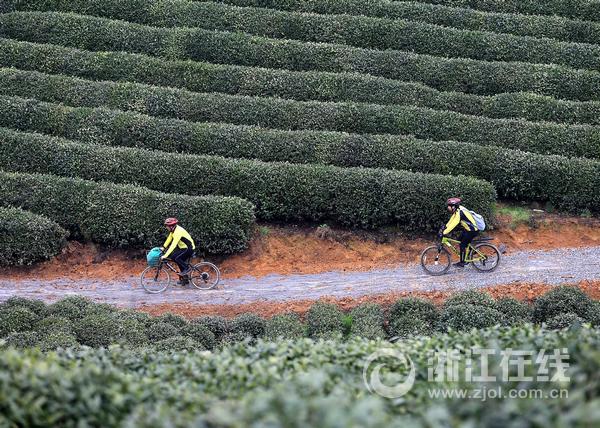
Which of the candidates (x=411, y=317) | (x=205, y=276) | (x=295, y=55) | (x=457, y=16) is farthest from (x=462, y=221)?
(x=457, y=16)

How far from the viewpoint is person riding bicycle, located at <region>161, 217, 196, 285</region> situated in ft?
65.1

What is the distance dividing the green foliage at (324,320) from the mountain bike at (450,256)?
3.15 m

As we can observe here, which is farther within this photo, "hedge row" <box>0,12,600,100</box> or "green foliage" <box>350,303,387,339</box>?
"hedge row" <box>0,12,600,100</box>

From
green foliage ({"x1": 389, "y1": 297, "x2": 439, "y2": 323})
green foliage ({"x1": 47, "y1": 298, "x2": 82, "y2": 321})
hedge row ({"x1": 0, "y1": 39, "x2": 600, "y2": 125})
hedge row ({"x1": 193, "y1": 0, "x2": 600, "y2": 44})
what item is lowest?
green foliage ({"x1": 47, "y1": 298, "x2": 82, "y2": 321})

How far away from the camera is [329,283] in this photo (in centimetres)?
2055

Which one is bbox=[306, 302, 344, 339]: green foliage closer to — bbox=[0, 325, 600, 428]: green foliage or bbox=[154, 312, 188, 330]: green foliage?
bbox=[154, 312, 188, 330]: green foliage

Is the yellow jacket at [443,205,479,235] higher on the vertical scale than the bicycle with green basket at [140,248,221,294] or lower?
higher

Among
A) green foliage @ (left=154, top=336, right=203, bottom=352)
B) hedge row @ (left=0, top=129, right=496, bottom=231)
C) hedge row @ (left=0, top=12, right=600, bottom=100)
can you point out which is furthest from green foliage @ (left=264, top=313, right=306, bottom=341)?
hedge row @ (left=0, top=12, right=600, bottom=100)

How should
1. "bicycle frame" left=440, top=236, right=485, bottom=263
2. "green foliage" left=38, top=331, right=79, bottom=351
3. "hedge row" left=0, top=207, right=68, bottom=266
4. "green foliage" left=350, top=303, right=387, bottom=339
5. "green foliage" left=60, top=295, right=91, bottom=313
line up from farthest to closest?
"hedge row" left=0, top=207, right=68, bottom=266
"bicycle frame" left=440, top=236, right=485, bottom=263
"green foliage" left=60, top=295, right=91, bottom=313
"green foliage" left=350, top=303, right=387, bottom=339
"green foliage" left=38, top=331, right=79, bottom=351

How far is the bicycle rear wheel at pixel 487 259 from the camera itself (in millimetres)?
20484

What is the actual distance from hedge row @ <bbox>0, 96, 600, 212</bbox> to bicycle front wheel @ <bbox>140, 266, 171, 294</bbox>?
4.79m

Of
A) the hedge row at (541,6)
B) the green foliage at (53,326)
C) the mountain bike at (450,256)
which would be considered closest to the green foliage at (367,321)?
the mountain bike at (450,256)

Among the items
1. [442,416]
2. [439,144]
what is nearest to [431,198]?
[439,144]

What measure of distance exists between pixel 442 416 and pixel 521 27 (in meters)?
24.9
